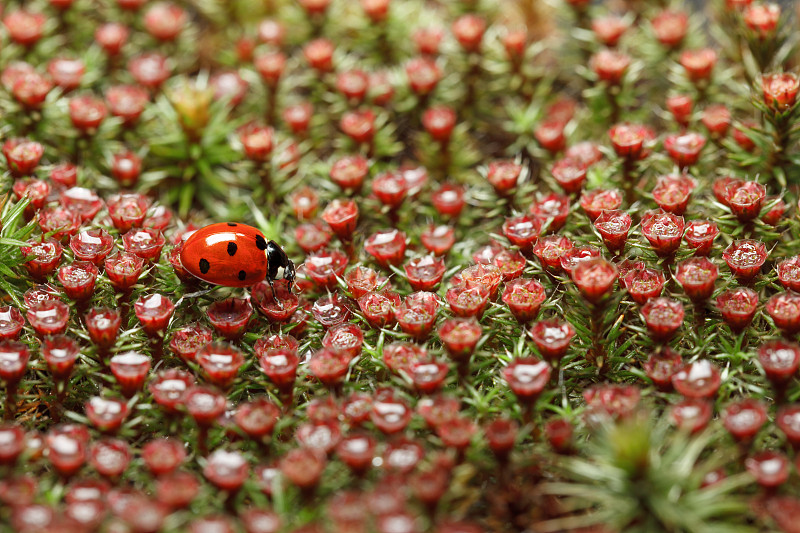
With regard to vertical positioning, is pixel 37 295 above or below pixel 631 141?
below

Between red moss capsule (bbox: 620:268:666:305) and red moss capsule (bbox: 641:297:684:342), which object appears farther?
red moss capsule (bbox: 620:268:666:305)

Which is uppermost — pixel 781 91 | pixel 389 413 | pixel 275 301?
pixel 781 91

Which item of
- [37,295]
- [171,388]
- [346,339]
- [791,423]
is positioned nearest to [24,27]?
[37,295]

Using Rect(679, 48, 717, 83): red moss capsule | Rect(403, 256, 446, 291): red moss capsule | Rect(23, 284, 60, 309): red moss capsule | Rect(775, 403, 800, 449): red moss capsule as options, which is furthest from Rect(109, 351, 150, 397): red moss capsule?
Rect(679, 48, 717, 83): red moss capsule

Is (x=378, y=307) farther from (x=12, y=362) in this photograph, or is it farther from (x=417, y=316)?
(x=12, y=362)

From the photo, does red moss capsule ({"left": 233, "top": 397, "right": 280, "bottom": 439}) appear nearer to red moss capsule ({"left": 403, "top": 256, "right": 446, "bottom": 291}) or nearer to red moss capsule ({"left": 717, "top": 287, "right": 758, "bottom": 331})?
red moss capsule ({"left": 403, "top": 256, "right": 446, "bottom": 291})

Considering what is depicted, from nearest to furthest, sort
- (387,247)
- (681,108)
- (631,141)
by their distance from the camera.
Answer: (387,247), (631,141), (681,108)

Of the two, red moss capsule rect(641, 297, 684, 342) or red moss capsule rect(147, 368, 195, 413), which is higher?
red moss capsule rect(641, 297, 684, 342)

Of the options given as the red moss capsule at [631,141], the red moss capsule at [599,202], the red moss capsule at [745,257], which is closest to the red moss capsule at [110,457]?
the red moss capsule at [599,202]
